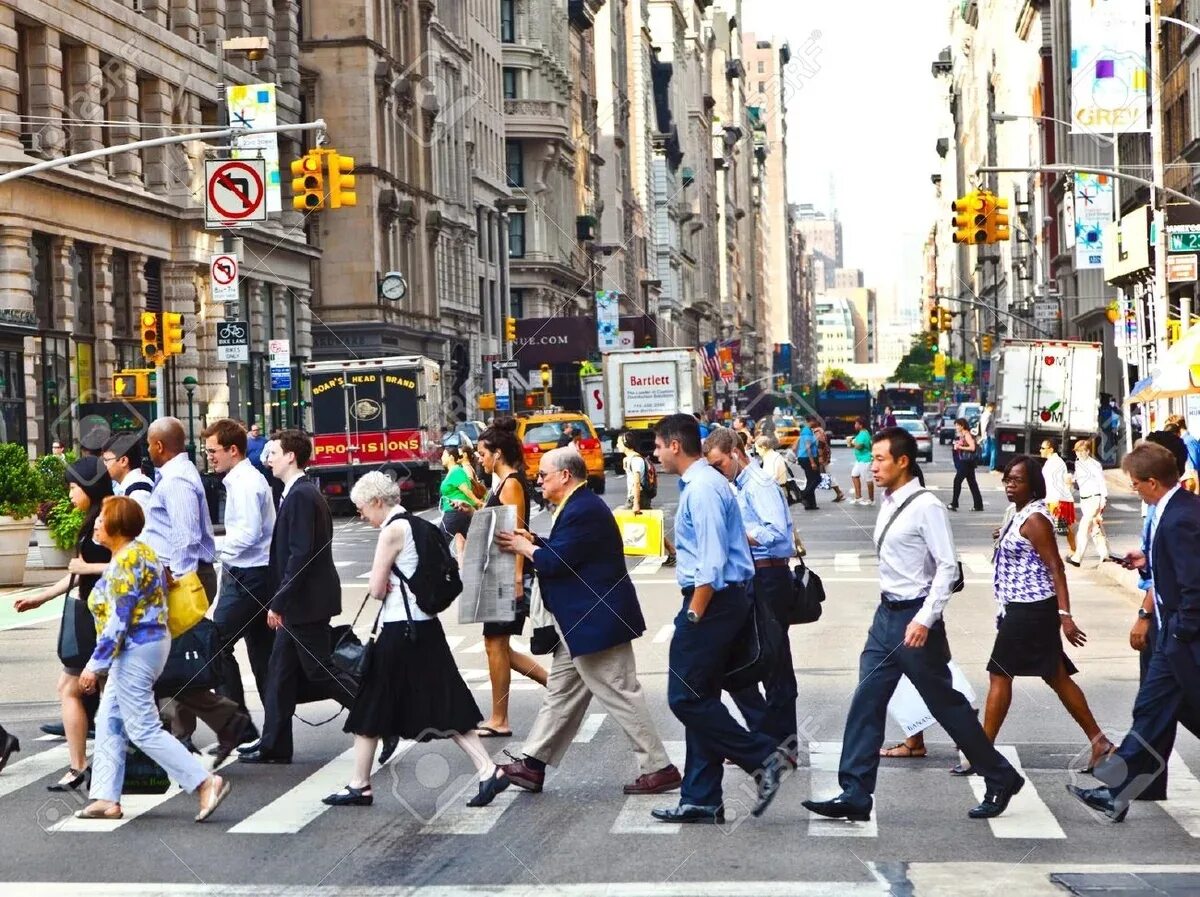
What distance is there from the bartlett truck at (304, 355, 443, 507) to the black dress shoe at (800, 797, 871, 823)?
3137 cm

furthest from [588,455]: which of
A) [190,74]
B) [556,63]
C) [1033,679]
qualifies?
[556,63]

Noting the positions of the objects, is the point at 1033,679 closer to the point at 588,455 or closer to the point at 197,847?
the point at 197,847

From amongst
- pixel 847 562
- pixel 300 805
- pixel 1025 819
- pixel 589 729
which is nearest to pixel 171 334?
pixel 847 562

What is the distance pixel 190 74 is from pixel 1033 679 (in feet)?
125

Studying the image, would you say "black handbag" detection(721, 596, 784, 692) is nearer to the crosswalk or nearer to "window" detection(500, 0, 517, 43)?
the crosswalk

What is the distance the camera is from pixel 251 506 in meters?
11.7

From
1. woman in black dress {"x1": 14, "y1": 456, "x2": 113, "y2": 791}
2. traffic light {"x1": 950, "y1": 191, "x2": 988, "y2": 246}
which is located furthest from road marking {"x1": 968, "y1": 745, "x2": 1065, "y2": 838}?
traffic light {"x1": 950, "y1": 191, "x2": 988, "y2": 246}

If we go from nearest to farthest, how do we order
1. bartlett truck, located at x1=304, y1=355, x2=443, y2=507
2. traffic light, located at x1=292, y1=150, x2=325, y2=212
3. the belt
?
the belt → traffic light, located at x1=292, y1=150, x2=325, y2=212 → bartlett truck, located at x1=304, y1=355, x2=443, y2=507

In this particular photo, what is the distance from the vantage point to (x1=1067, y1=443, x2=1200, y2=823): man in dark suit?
903 cm

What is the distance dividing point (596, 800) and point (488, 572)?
4.69ft

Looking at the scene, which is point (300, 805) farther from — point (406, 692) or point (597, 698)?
point (597, 698)

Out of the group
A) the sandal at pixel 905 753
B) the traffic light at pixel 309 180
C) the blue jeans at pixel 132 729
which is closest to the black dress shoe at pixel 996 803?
the sandal at pixel 905 753

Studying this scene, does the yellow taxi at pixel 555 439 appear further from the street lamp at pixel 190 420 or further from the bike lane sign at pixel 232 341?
the street lamp at pixel 190 420

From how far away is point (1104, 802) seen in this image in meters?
9.41
